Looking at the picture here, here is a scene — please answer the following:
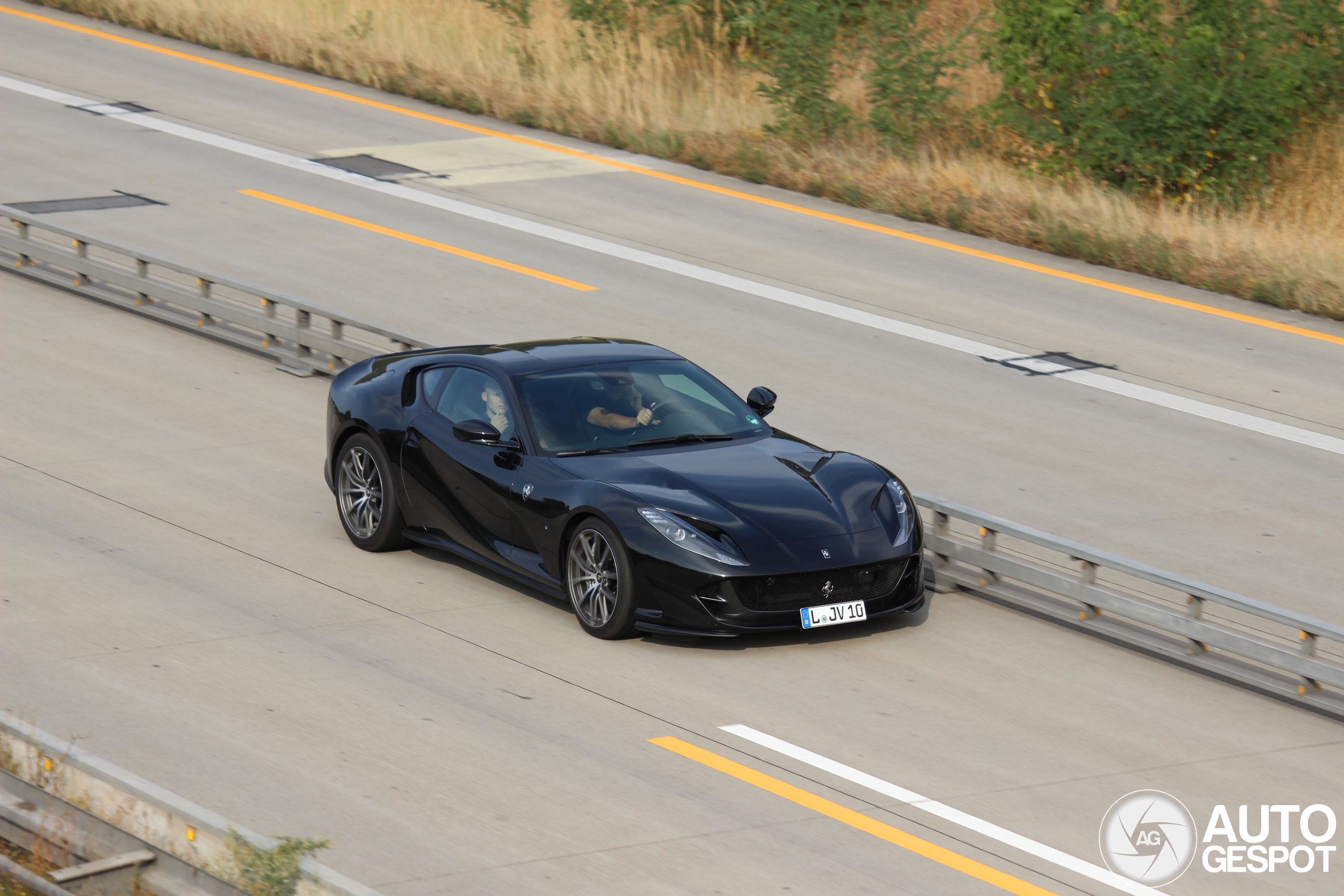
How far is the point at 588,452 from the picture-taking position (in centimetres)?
1099

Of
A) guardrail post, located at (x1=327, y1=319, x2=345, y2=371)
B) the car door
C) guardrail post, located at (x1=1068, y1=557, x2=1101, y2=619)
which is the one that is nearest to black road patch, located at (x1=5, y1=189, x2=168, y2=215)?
guardrail post, located at (x1=327, y1=319, x2=345, y2=371)

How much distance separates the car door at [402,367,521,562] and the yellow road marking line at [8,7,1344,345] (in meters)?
11.1

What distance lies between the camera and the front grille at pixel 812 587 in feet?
33.1

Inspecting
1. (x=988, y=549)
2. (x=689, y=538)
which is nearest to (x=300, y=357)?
(x=988, y=549)

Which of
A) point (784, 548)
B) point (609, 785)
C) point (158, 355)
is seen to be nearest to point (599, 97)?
point (158, 355)

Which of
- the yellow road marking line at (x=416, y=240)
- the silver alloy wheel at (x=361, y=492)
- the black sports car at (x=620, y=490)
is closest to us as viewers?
the black sports car at (x=620, y=490)

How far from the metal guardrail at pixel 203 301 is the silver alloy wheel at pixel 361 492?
8.99 feet

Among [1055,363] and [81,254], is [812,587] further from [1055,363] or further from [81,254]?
[81,254]

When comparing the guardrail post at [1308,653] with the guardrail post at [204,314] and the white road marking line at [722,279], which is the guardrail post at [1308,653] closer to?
the white road marking line at [722,279]

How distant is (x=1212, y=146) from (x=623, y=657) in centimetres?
1878

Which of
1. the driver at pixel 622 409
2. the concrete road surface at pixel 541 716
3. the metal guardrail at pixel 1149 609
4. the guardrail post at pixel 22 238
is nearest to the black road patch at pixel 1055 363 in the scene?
the metal guardrail at pixel 1149 609

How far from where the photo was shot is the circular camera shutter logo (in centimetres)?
772

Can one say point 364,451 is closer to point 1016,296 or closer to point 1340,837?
point 1340,837

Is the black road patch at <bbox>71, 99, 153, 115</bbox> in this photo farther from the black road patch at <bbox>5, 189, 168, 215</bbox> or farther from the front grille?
the front grille
